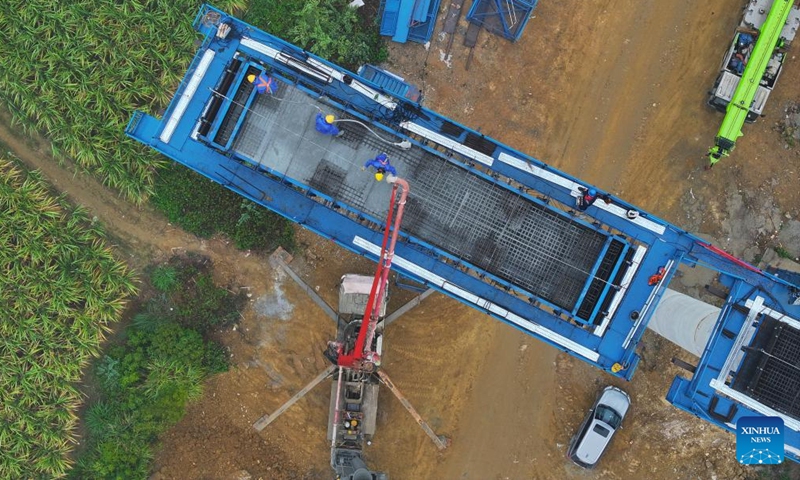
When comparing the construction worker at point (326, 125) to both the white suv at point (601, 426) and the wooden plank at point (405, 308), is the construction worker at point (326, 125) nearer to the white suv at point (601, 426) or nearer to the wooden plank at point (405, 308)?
the wooden plank at point (405, 308)

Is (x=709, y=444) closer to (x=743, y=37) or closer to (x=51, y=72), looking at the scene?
(x=743, y=37)

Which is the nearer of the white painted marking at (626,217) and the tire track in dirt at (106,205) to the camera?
the white painted marking at (626,217)

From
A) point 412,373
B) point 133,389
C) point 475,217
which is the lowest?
point 133,389

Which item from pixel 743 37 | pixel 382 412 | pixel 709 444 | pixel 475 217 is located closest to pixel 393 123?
pixel 475 217

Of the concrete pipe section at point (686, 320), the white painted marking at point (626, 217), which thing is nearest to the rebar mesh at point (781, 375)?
the concrete pipe section at point (686, 320)

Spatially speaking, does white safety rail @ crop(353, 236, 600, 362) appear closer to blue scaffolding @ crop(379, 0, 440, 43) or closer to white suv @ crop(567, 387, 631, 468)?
white suv @ crop(567, 387, 631, 468)

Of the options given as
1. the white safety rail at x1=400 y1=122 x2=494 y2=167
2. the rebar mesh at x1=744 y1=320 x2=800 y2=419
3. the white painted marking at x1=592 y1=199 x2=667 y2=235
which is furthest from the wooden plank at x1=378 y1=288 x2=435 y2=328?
the rebar mesh at x1=744 y1=320 x2=800 y2=419
